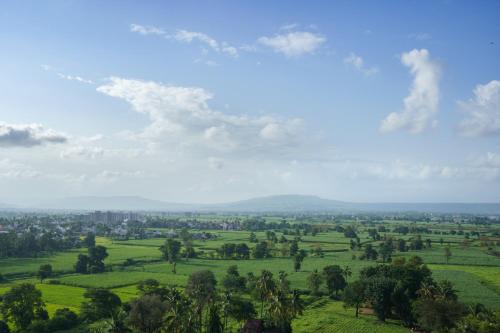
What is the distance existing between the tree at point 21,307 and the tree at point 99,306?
182 inches

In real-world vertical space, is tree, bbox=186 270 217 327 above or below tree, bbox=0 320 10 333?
above

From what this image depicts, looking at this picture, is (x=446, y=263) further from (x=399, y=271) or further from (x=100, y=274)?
(x=100, y=274)

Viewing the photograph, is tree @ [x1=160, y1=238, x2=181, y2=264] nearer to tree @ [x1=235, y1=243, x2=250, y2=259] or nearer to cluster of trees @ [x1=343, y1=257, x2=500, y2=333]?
tree @ [x1=235, y1=243, x2=250, y2=259]

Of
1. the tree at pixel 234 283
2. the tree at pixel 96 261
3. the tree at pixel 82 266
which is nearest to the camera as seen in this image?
the tree at pixel 234 283

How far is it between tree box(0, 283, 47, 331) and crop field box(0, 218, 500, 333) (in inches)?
192

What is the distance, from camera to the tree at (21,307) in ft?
153

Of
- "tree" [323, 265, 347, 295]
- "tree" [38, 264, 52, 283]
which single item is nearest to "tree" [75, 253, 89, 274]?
"tree" [38, 264, 52, 283]

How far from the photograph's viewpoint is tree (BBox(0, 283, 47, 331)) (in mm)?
46750

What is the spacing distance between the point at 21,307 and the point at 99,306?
28.4 ft

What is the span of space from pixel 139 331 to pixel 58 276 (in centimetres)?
4833

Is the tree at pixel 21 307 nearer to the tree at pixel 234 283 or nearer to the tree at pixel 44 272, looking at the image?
the tree at pixel 44 272

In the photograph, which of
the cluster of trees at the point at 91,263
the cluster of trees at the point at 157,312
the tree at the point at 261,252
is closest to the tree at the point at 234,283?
the cluster of trees at the point at 157,312

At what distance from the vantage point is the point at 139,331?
38375 mm

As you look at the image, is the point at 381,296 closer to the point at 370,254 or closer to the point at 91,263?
the point at 370,254
